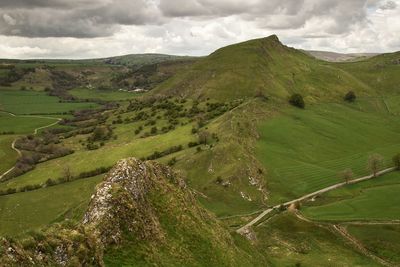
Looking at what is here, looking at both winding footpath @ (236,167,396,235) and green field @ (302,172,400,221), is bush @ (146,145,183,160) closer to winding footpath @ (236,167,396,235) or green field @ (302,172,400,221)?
winding footpath @ (236,167,396,235)

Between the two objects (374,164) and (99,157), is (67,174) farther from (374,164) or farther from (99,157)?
(374,164)

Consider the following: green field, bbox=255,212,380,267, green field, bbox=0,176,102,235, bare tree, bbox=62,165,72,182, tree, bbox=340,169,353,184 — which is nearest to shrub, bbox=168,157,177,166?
green field, bbox=0,176,102,235

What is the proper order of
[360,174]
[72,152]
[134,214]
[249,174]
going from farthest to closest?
[72,152]
[360,174]
[249,174]
[134,214]

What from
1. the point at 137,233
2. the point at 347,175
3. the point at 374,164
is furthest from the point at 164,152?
the point at 137,233

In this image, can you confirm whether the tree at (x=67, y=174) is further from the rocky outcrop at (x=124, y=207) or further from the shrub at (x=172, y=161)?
the rocky outcrop at (x=124, y=207)

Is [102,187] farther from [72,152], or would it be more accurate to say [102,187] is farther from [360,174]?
[72,152]

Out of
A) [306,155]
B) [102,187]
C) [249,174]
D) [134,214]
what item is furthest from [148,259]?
[306,155]
